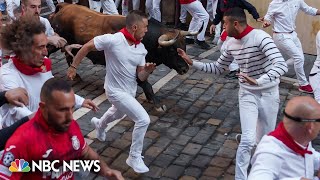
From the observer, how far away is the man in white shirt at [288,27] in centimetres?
941

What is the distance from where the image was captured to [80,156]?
3.88m

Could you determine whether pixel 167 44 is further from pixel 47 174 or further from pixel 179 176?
pixel 47 174

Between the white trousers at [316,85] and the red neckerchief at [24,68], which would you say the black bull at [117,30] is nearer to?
the white trousers at [316,85]

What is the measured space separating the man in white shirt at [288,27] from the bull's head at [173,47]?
171 centimetres

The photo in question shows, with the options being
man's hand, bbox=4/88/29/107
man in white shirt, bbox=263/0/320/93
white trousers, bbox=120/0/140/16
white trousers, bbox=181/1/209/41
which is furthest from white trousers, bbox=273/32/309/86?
man's hand, bbox=4/88/29/107

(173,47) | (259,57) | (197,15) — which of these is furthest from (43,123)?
(197,15)

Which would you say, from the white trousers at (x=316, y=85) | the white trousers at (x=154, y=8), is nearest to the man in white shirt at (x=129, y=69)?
the white trousers at (x=316, y=85)

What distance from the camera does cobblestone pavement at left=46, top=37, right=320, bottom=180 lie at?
6.71 m

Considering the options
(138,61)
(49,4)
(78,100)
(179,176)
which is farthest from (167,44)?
(49,4)

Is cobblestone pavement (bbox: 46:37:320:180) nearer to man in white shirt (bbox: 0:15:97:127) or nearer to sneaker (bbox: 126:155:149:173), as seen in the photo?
sneaker (bbox: 126:155:149:173)

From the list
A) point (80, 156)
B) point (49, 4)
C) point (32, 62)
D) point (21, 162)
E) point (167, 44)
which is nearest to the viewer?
point (21, 162)

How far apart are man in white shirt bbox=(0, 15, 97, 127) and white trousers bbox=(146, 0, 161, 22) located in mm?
8251

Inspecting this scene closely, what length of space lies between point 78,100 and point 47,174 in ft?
4.99

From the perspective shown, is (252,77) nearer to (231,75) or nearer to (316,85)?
(316,85)
